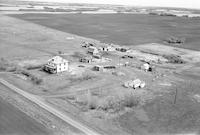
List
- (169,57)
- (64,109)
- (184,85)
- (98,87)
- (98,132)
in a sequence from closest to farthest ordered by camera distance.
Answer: (98,132), (64,109), (98,87), (184,85), (169,57)

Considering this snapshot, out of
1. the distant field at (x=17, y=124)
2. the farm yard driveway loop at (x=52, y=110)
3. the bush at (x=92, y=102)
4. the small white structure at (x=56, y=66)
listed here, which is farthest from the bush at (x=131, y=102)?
the small white structure at (x=56, y=66)

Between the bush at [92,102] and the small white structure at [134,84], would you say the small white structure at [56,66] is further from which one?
the bush at [92,102]

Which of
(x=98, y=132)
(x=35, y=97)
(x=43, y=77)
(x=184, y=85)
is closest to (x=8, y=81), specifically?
(x=43, y=77)

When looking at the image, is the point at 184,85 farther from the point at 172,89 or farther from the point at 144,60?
the point at 144,60

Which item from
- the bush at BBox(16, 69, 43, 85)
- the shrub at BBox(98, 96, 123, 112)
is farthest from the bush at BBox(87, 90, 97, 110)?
the bush at BBox(16, 69, 43, 85)

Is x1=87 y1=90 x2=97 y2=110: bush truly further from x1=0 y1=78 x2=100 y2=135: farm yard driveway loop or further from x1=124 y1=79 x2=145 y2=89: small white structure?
x1=124 y1=79 x2=145 y2=89: small white structure

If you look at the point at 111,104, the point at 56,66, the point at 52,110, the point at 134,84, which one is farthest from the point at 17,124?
the point at 134,84

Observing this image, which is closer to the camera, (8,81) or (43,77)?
(8,81)

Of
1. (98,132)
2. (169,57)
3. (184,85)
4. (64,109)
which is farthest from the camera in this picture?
(169,57)
